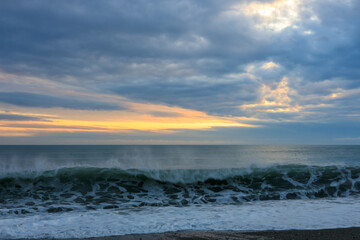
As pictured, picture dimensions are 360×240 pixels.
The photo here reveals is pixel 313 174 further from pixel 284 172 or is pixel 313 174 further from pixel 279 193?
pixel 279 193

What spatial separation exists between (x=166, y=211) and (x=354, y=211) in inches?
203

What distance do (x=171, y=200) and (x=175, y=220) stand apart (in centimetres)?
307

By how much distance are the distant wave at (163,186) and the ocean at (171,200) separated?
0.03 meters

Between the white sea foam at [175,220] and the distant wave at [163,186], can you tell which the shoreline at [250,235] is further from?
the distant wave at [163,186]

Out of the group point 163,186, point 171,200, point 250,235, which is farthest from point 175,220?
point 163,186

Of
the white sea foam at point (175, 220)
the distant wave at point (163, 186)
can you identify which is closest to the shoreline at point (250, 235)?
the white sea foam at point (175, 220)

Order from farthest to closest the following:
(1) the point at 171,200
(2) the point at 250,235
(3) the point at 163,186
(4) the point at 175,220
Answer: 1. (3) the point at 163,186
2. (1) the point at 171,200
3. (4) the point at 175,220
4. (2) the point at 250,235

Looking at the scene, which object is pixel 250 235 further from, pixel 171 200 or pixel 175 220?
pixel 171 200

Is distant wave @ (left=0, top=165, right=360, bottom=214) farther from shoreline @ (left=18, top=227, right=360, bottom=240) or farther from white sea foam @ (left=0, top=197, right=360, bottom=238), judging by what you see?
shoreline @ (left=18, top=227, right=360, bottom=240)

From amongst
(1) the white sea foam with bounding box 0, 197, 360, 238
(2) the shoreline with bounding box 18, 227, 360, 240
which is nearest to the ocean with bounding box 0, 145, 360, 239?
(1) the white sea foam with bounding box 0, 197, 360, 238

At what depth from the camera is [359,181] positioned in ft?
39.9

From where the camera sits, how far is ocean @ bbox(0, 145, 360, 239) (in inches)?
231

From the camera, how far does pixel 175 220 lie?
629cm

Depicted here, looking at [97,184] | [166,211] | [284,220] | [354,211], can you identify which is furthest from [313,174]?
[97,184]
